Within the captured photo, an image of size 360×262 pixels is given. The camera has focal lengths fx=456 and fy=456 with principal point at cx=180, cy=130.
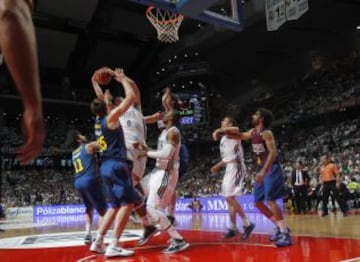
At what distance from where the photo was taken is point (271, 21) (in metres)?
11.8

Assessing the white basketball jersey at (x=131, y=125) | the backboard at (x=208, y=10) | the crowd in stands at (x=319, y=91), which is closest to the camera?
the white basketball jersey at (x=131, y=125)

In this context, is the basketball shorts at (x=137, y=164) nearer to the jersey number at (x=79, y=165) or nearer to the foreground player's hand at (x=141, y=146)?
the foreground player's hand at (x=141, y=146)

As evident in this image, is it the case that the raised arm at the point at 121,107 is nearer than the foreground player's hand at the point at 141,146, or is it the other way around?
the raised arm at the point at 121,107

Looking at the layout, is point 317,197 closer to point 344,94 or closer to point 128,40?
point 344,94

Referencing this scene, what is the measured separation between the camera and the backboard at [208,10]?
6.38m

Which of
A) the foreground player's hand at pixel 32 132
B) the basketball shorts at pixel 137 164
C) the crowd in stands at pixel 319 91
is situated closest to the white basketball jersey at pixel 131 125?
the basketball shorts at pixel 137 164

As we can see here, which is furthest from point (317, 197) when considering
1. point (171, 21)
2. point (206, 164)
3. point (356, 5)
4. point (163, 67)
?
point (163, 67)

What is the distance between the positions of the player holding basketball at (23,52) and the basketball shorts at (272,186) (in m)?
5.04

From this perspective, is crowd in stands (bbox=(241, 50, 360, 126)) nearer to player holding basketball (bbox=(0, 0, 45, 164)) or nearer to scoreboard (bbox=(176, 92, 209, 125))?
scoreboard (bbox=(176, 92, 209, 125))

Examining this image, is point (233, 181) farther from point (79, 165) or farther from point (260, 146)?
point (79, 165)

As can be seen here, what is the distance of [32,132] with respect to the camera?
1.05 metres

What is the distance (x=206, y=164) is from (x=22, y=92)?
30.1 meters

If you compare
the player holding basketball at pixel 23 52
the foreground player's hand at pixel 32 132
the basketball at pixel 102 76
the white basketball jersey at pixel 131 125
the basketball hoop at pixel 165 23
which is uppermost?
the basketball hoop at pixel 165 23

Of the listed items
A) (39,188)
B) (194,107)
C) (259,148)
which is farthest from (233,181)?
(39,188)
